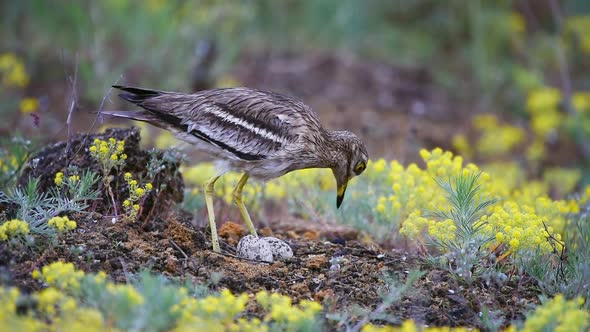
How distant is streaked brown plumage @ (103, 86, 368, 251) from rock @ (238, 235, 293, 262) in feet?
1.14

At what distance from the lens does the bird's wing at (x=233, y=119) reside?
17.9 feet

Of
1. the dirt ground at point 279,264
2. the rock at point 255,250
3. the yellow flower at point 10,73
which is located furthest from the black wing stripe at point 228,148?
the yellow flower at point 10,73

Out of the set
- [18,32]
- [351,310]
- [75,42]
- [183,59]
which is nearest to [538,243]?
[351,310]

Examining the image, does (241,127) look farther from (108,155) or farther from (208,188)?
(108,155)

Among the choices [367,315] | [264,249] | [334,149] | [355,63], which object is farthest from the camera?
[355,63]

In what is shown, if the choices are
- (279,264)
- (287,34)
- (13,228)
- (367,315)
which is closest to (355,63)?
(287,34)

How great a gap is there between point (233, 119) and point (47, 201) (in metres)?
1.39

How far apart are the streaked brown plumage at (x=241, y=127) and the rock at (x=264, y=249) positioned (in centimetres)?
35

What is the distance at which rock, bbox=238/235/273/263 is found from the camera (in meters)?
4.94

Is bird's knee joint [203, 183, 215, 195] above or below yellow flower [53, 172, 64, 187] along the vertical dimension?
above

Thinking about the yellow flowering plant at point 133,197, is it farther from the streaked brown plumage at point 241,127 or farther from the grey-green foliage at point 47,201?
the streaked brown plumage at point 241,127

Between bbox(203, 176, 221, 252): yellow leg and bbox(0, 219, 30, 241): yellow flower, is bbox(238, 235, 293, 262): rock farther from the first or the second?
bbox(0, 219, 30, 241): yellow flower

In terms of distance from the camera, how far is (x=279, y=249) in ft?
16.5

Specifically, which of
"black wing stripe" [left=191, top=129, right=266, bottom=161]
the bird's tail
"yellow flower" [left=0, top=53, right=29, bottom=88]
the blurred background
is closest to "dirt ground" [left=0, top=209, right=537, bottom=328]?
"black wing stripe" [left=191, top=129, right=266, bottom=161]
